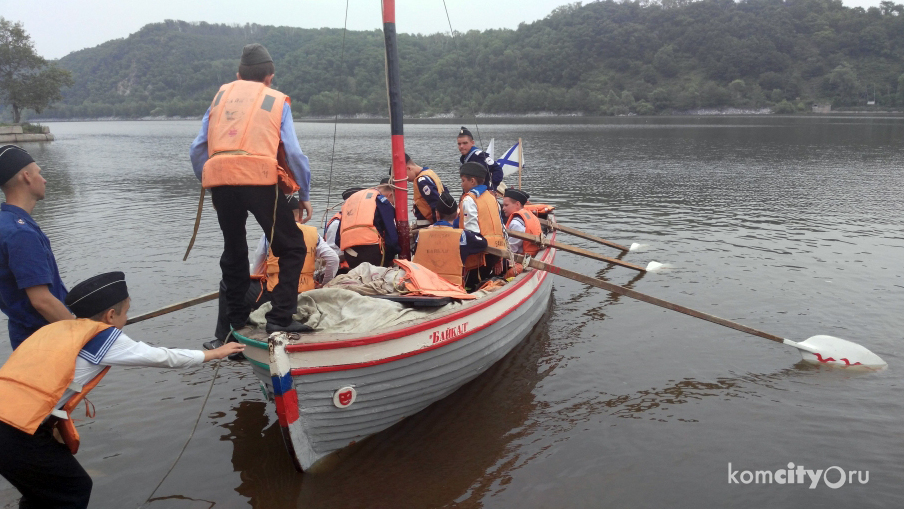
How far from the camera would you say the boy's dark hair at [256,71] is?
441 centimetres

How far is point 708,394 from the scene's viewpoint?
639 centimetres

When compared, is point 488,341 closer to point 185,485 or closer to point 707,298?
point 185,485

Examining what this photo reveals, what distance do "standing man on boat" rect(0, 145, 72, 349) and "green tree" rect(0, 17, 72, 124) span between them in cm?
7738

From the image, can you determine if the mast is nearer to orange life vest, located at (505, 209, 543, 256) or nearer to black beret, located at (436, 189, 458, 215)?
black beret, located at (436, 189, 458, 215)

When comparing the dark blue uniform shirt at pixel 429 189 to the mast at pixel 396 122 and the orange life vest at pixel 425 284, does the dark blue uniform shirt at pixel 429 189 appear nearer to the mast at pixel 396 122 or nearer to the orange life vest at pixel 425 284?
the mast at pixel 396 122

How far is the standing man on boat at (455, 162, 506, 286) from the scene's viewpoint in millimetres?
7211

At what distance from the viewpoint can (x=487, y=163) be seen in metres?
8.84

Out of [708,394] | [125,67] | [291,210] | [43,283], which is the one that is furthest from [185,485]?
[125,67]

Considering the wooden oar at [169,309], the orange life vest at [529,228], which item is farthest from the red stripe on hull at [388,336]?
the orange life vest at [529,228]

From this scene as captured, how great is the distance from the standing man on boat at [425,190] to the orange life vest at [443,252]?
2.88 ft

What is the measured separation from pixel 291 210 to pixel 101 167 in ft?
103

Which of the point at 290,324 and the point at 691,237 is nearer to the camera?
the point at 290,324

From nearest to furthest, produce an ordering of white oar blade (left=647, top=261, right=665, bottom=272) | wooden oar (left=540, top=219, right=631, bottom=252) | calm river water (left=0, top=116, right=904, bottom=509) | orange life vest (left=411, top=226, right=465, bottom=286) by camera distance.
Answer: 1. calm river water (left=0, top=116, right=904, bottom=509)
2. orange life vest (left=411, top=226, right=465, bottom=286)
3. wooden oar (left=540, top=219, right=631, bottom=252)
4. white oar blade (left=647, top=261, right=665, bottom=272)

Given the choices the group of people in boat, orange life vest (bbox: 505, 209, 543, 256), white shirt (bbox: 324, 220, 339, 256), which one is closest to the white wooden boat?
the group of people in boat
